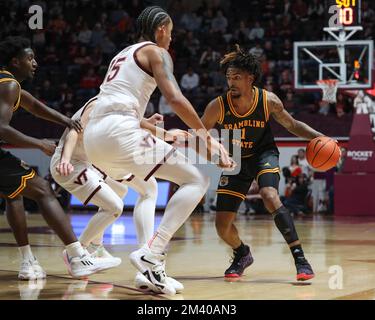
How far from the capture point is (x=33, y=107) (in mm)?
6535

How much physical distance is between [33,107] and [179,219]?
2.12m

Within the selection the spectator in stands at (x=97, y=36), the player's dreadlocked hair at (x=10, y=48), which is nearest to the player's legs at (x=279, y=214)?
the player's dreadlocked hair at (x=10, y=48)

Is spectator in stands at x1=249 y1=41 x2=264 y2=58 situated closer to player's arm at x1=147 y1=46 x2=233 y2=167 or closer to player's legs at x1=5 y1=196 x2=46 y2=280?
player's legs at x1=5 y1=196 x2=46 y2=280

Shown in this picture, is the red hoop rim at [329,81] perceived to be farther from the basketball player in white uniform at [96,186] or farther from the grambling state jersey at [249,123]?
the basketball player in white uniform at [96,186]

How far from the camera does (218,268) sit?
6.82 m

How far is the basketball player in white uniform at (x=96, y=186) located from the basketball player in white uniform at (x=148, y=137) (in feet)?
1.64

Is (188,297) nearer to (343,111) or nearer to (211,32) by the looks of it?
(343,111)

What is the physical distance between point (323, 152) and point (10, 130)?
2.70 m

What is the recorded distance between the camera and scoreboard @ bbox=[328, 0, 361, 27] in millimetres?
14797

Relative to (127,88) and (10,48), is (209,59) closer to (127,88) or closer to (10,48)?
(10,48)

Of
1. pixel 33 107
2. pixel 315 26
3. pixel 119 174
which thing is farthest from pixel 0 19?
pixel 119 174

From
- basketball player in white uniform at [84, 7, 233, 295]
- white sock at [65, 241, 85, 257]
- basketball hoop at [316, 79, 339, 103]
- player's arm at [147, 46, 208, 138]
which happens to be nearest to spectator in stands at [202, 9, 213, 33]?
basketball hoop at [316, 79, 339, 103]

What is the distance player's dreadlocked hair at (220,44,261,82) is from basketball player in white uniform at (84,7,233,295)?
112cm

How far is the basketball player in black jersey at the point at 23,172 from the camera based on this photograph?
5848 millimetres
